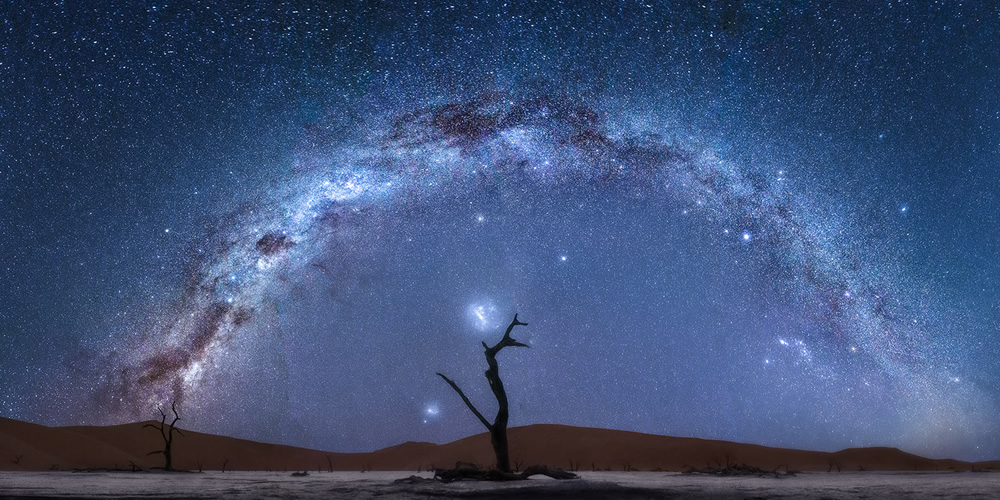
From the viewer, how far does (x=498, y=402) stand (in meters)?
19.2

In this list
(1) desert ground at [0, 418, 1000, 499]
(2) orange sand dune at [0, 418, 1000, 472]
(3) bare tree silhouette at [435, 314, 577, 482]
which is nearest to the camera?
(3) bare tree silhouette at [435, 314, 577, 482]

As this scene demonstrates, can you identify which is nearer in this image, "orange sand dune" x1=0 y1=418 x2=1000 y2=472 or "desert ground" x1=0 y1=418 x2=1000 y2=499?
"desert ground" x1=0 y1=418 x2=1000 y2=499

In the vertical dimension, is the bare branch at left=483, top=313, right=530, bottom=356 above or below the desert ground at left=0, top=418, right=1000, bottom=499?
above

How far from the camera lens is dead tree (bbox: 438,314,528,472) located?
18.8 metres

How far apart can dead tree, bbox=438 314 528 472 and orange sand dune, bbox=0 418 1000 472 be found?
2533cm

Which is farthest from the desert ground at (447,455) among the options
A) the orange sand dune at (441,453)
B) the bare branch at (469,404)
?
the bare branch at (469,404)

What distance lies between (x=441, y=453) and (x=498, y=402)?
48.9 metres

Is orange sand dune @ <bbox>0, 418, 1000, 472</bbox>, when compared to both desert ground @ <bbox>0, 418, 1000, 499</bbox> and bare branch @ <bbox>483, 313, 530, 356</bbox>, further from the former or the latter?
bare branch @ <bbox>483, 313, 530, 356</bbox>

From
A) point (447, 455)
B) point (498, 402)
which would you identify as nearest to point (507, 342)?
point (498, 402)

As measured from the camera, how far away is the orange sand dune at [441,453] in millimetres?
48844

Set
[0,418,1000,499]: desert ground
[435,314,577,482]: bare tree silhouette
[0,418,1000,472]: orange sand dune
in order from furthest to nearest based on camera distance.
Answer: [0,418,1000,472]: orange sand dune, [0,418,1000,499]: desert ground, [435,314,577,482]: bare tree silhouette

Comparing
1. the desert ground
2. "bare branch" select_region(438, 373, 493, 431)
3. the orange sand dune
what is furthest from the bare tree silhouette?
the orange sand dune

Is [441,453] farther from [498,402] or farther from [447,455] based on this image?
[498,402]

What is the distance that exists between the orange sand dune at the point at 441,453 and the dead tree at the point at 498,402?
25335mm
